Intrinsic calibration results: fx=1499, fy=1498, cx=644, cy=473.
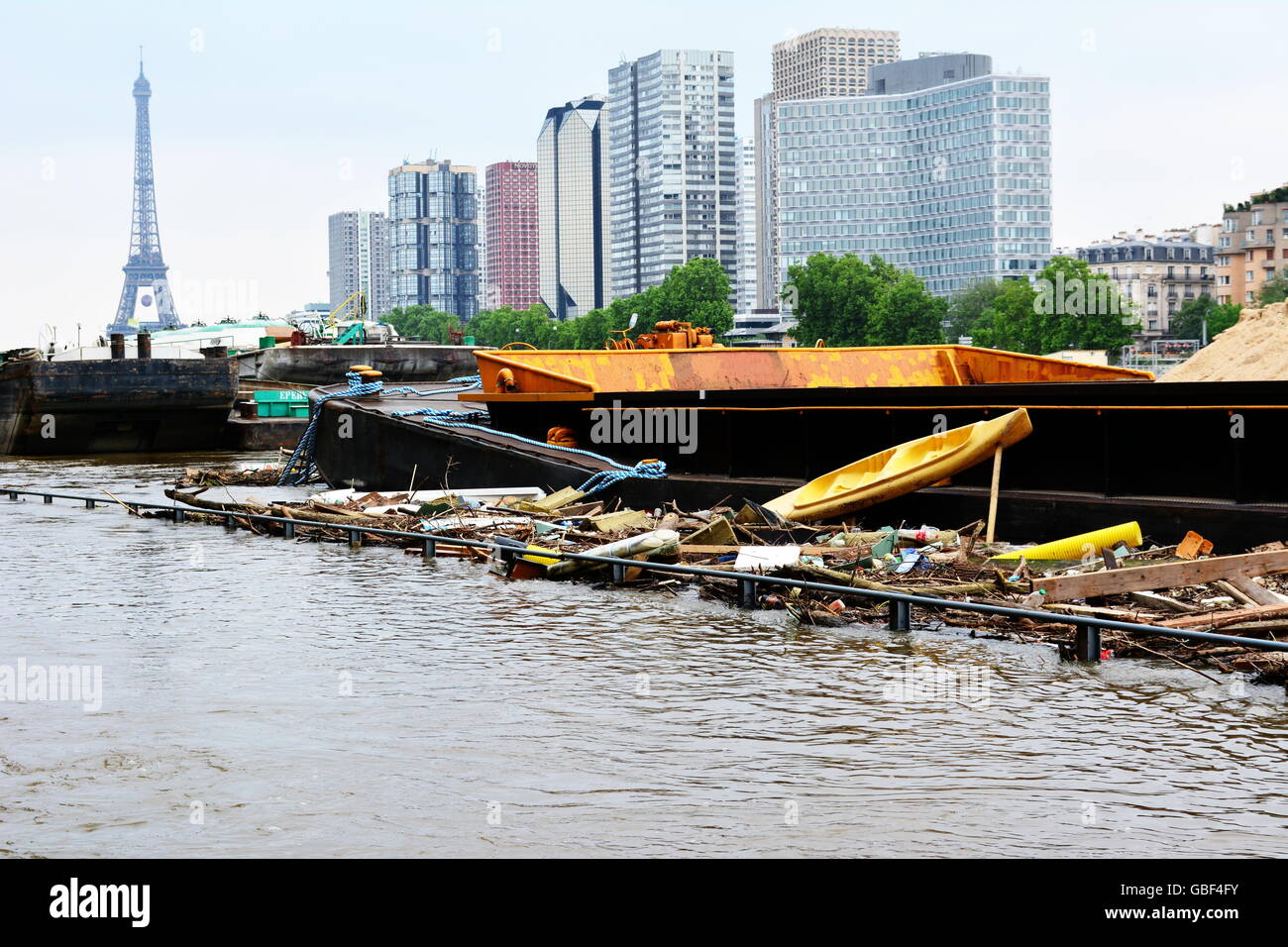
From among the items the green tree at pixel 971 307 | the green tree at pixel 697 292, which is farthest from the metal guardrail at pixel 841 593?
the green tree at pixel 971 307

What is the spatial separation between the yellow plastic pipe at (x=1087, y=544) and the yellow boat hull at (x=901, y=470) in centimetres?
124

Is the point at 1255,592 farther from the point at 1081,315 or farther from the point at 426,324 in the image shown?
the point at 426,324

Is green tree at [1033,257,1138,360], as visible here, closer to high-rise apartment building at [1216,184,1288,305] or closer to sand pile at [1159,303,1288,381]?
high-rise apartment building at [1216,184,1288,305]

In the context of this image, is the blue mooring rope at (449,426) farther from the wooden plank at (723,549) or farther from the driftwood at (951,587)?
the driftwood at (951,587)

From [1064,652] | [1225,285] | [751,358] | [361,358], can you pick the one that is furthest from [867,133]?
[1064,652]

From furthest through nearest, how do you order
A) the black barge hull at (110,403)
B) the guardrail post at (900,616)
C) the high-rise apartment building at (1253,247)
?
the high-rise apartment building at (1253,247) → the black barge hull at (110,403) → the guardrail post at (900,616)

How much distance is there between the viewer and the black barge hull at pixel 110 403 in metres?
39.5

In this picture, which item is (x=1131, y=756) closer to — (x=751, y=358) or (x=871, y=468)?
(x=871, y=468)

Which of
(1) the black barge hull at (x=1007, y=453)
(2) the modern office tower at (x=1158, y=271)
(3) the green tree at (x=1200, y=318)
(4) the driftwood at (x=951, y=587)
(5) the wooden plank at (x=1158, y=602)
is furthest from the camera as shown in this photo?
(2) the modern office tower at (x=1158, y=271)

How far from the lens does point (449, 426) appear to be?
19.8 metres

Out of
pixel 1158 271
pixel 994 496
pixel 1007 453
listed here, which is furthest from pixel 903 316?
pixel 994 496

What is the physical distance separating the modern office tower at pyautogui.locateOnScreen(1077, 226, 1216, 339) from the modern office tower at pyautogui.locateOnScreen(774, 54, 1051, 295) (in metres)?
12.4
